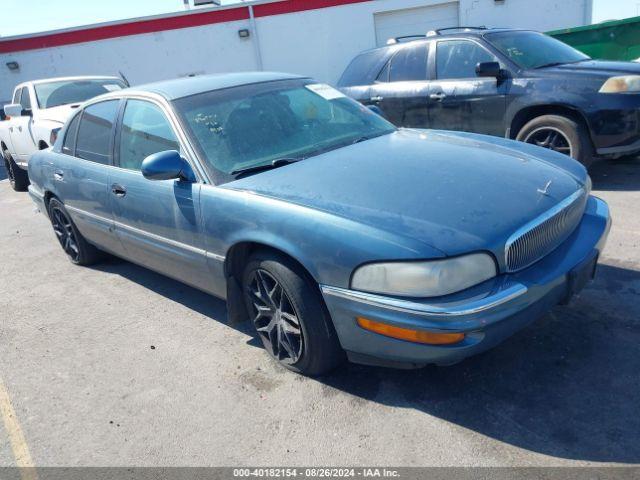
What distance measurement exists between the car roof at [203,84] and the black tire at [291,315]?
54.7 inches

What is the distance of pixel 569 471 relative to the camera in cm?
221

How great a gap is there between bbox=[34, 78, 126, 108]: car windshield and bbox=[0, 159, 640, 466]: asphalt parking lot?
5.57 metres

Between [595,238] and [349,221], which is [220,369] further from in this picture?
[595,238]

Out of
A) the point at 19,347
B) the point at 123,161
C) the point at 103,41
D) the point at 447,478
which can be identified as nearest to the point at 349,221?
the point at 447,478

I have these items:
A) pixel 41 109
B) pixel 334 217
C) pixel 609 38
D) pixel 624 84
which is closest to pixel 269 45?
pixel 41 109

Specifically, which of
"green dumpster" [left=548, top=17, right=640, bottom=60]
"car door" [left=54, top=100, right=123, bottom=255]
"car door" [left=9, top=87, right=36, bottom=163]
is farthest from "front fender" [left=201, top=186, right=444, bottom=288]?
"green dumpster" [left=548, top=17, right=640, bottom=60]

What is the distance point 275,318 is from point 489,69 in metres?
4.19

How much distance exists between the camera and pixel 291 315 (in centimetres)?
290

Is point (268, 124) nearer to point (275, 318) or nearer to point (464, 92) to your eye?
point (275, 318)

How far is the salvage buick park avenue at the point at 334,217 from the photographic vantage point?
238 cm

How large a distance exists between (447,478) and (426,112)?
5144mm

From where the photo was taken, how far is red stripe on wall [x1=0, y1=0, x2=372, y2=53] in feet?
49.5

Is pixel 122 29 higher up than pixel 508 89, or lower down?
higher up

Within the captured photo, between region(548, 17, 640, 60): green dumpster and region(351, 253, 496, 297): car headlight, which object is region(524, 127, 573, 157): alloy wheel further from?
region(548, 17, 640, 60): green dumpster
